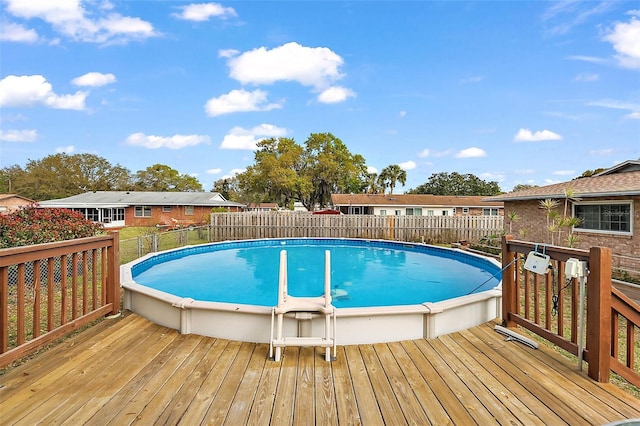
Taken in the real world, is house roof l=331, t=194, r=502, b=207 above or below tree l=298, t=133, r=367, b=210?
below

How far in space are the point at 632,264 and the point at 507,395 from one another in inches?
351

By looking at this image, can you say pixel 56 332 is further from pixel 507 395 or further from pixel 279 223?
pixel 279 223

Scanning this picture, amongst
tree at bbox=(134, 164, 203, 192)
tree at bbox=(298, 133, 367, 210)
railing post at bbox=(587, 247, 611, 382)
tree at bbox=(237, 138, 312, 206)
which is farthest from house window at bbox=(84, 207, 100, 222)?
railing post at bbox=(587, 247, 611, 382)

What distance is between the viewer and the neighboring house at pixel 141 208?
77.9 feet

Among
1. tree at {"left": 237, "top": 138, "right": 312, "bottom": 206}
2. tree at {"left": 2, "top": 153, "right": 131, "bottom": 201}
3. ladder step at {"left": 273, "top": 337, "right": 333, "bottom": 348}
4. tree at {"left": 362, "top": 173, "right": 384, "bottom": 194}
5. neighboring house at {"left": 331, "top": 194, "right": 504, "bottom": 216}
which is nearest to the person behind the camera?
ladder step at {"left": 273, "top": 337, "right": 333, "bottom": 348}

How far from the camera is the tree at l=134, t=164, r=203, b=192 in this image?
142 ft

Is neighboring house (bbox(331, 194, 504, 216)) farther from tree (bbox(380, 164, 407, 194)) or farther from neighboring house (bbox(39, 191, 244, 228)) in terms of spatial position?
tree (bbox(380, 164, 407, 194))

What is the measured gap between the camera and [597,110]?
1320cm

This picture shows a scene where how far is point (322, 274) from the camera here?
9.14 metres

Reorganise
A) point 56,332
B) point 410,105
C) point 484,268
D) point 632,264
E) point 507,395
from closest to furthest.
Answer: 1. point 507,395
2. point 56,332
3. point 632,264
4. point 484,268
5. point 410,105

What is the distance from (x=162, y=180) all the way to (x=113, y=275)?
151ft

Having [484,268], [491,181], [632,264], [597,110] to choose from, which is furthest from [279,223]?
[491,181]

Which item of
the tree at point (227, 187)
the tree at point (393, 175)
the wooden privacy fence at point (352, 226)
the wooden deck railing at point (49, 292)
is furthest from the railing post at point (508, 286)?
the tree at point (227, 187)

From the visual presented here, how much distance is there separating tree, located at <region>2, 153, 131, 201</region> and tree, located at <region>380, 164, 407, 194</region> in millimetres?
34193
